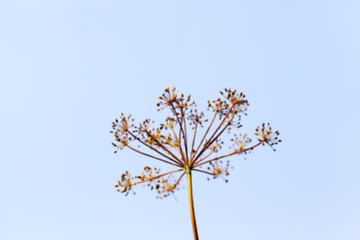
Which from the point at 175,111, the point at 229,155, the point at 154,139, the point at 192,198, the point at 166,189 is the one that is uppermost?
the point at 175,111

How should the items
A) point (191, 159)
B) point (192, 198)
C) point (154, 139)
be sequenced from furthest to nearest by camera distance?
point (154, 139), point (191, 159), point (192, 198)

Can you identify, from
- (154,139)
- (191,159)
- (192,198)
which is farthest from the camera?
(154,139)

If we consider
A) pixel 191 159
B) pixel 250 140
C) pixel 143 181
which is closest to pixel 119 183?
→ pixel 143 181

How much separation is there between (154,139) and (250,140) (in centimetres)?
222

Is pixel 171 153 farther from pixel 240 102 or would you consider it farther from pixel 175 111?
pixel 240 102

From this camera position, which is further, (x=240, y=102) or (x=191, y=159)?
(x=240, y=102)

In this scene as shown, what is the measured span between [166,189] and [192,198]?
985 mm

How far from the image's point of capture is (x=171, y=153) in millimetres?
8258

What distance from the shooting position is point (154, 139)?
865 cm

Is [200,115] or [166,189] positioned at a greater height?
[200,115]

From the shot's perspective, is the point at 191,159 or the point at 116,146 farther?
the point at 116,146

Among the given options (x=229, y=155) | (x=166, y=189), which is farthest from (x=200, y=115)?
(x=166, y=189)

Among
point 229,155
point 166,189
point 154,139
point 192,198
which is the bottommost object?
point 192,198

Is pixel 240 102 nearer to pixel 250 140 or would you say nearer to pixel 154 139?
pixel 250 140
